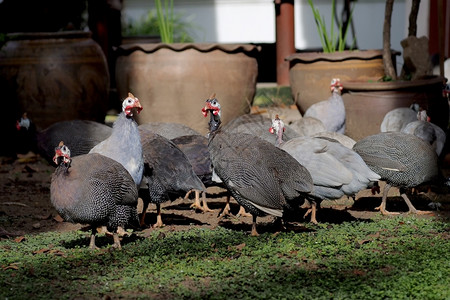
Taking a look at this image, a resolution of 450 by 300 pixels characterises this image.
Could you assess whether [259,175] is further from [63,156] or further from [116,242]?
[63,156]

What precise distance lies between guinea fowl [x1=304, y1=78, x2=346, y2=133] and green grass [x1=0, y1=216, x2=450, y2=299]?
112 inches

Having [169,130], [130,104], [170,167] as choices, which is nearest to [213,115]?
[170,167]

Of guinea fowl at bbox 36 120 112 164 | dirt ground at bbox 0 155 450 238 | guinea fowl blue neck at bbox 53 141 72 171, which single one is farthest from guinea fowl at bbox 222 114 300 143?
guinea fowl blue neck at bbox 53 141 72 171

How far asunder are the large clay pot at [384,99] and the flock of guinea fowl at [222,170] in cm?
196

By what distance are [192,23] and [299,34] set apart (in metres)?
2.03

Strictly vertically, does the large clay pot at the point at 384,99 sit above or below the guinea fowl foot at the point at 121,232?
above

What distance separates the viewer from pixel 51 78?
8.82 metres

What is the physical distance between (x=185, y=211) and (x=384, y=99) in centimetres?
276

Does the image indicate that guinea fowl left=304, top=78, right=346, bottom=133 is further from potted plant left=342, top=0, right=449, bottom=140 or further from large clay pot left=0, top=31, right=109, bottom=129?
large clay pot left=0, top=31, right=109, bottom=129

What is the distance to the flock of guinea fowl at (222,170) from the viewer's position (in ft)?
15.0

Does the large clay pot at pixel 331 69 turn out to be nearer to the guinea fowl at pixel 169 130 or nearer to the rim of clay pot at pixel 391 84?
the rim of clay pot at pixel 391 84

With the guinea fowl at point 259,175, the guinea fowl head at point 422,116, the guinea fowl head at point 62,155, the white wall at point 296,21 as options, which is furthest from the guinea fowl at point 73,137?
the white wall at point 296,21

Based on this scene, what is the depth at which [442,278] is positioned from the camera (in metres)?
3.94

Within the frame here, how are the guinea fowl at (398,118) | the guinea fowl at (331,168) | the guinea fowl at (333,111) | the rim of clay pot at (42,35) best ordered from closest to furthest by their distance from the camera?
the guinea fowl at (331,168) < the guinea fowl at (398,118) < the guinea fowl at (333,111) < the rim of clay pot at (42,35)
